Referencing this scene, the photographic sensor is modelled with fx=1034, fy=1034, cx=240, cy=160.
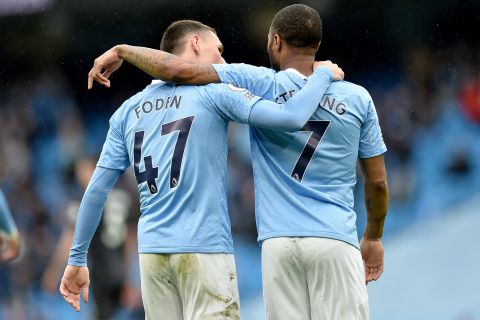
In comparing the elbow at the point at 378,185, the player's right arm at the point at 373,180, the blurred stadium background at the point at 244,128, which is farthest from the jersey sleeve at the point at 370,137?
the blurred stadium background at the point at 244,128

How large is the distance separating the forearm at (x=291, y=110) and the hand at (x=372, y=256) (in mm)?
784

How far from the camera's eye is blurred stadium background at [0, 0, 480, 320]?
11.3 meters

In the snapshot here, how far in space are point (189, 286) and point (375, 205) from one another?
0.92 meters

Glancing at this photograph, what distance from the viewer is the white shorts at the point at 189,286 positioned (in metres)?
4.27

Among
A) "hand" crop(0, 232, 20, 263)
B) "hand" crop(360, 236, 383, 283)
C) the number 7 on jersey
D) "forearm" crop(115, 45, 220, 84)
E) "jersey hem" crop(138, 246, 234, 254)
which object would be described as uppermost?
"forearm" crop(115, 45, 220, 84)

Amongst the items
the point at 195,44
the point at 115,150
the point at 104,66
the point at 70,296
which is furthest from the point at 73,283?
the point at 195,44

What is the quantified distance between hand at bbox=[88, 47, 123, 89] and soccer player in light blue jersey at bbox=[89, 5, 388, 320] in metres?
0.33

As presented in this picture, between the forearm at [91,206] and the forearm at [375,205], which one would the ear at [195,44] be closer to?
the forearm at [91,206]

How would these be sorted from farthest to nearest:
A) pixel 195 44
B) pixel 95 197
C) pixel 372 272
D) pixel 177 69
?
pixel 372 272
pixel 195 44
pixel 95 197
pixel 177 69

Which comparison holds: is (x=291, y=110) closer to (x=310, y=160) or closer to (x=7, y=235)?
(x=310, y=160)

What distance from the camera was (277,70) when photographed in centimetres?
463

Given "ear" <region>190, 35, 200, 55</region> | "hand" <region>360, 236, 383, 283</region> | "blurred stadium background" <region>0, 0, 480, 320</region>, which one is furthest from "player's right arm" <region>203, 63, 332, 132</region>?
"blurred stadium background" <region>0, 0, 480, 320</region>

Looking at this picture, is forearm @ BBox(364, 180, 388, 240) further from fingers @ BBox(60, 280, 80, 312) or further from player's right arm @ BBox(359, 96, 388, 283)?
fingers @ BBox(60, 280, 80, 312)

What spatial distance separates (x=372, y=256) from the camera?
4719 mm
